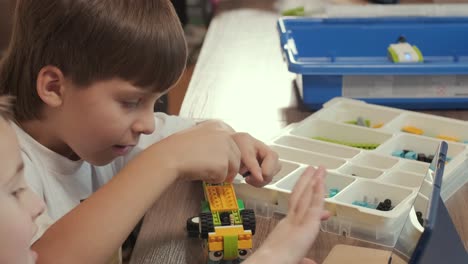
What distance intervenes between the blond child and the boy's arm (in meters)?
0.09

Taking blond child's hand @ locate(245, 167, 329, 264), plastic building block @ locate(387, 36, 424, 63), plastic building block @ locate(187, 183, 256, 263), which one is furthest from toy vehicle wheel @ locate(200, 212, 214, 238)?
plastic building block @ locate(387, 36, 424, 63)

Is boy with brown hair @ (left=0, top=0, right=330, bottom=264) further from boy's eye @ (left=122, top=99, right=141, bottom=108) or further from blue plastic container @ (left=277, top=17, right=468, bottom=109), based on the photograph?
blue plastic container @ (left=277, top=17, right=468, bottom=109)

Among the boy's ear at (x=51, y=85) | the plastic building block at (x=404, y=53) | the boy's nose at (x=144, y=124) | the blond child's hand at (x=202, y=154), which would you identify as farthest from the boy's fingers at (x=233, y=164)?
the plastic building block at (x=404, y=53)

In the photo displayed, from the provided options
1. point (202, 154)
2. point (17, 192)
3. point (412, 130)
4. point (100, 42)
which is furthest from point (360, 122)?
point (17, 192)

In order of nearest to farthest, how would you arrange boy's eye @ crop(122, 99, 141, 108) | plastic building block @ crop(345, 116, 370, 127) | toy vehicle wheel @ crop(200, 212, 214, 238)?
toy vehicle wheel @ crop(200, 212, 214, 238) < boy's eye @ crop(122, 99, 141, 108) < plastic building block @ crop(345, 116, 370, 127)

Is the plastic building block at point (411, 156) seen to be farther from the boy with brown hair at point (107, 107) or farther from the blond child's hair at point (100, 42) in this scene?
the blond child's hair at point (100, 42)

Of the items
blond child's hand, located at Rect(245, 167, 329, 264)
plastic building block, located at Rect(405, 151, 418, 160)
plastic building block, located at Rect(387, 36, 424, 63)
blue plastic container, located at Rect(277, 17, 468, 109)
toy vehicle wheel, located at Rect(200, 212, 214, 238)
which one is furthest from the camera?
blue plastic container, located at Rect(277, 17, 468, 109)

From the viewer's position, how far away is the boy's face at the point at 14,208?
0.62 meters

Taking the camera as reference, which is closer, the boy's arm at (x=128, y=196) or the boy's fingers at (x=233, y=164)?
the boy's arm at (x=128, y=196)

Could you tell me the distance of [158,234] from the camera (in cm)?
85

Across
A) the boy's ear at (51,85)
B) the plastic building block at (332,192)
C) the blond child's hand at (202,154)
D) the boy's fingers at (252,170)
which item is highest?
the boy's ear at (51,85)

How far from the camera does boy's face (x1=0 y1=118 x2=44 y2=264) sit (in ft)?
2.03

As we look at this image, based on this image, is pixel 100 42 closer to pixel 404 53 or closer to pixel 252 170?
pixel 252 170

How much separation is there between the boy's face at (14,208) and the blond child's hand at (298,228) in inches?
7.8
